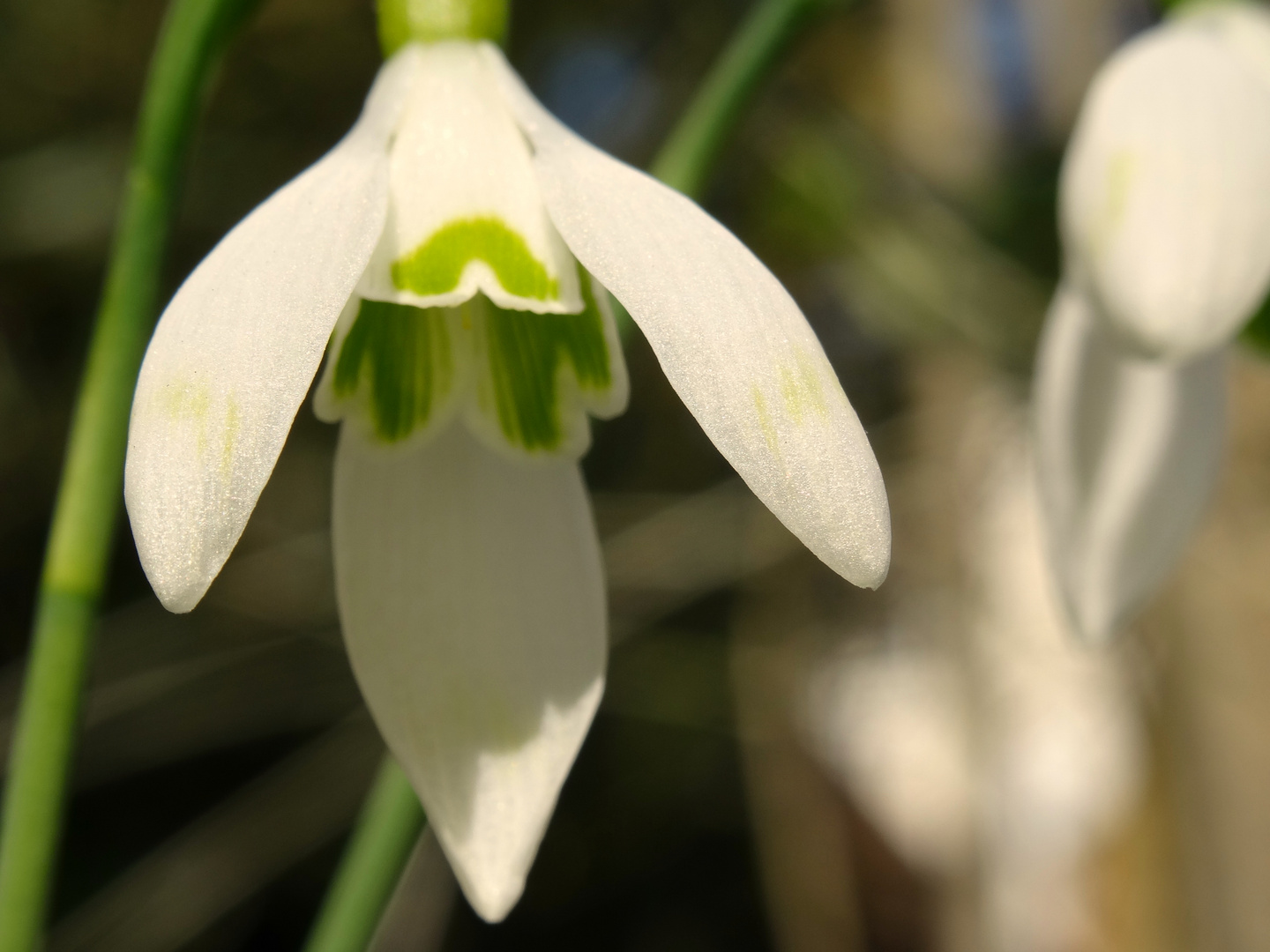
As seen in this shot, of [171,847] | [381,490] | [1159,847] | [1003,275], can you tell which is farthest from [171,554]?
[171,847]

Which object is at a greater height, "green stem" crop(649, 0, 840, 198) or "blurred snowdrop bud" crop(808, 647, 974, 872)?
"green stem" crop(649, 0, 840, 198)

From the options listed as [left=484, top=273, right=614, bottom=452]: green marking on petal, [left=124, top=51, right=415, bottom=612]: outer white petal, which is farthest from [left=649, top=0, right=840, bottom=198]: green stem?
[left=124, top=51, right=415, bottom=612]: outer white petal

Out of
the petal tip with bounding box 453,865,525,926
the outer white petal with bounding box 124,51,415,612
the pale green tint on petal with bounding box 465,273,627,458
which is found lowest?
the petal tip with bounding box 453,865,525,926

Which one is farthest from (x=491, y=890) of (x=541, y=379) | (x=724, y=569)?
(x=724, y=569)

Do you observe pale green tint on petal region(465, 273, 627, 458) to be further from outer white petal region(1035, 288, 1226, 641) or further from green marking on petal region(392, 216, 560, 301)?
outer white petal region(1035, 288, 1226, 641)

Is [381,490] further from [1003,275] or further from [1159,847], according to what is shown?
[1003,275]

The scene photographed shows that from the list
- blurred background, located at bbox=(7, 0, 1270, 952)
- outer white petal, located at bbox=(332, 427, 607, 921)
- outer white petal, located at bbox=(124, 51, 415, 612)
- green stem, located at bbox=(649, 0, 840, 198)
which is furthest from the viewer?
blurred background, located at bbox=(7, 0, 1270, 952)
